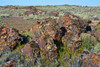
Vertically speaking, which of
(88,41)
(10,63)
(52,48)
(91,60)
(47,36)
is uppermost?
(47,36)

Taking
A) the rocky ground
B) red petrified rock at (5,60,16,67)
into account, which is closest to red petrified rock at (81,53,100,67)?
the rocky ground

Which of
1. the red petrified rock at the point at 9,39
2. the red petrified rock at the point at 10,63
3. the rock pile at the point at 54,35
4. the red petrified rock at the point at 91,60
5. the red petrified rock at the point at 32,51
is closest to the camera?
the red petrified rock at the point at 91,60

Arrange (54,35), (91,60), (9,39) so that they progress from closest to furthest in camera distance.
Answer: (91,60) < (54,35) < (9,39)

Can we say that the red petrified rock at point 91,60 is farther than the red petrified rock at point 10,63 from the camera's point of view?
No

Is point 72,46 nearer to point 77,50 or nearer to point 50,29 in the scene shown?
point 77,50

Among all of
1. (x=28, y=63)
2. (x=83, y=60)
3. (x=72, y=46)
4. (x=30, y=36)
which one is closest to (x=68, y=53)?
(x=72, y=46)

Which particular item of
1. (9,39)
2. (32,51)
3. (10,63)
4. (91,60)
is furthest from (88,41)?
(9,39)

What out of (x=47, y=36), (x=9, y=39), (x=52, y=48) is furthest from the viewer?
(x=9, y=39)

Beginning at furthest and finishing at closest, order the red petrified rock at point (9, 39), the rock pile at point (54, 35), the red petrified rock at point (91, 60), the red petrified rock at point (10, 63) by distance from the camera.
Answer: the red petrified rock at point (9, 39)
the rock pile at point (54, 35)
the red petrified rock at point (10, 63)
the red petrified rock at point (91, 60)

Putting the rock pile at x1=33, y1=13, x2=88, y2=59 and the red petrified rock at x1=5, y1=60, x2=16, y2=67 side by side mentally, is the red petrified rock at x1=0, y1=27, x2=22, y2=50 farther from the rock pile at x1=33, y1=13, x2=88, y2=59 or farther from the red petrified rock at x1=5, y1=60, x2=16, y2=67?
the red petrified rock at x1=5, y1=60, x2=16, y2=67

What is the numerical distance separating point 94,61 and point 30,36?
406 centimetres

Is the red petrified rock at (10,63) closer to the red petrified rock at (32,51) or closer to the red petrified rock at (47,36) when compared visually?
the red petrified rock at (32,51)

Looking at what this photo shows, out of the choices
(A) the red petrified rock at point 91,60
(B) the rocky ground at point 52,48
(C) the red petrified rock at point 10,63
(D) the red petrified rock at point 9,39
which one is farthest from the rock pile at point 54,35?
(C) the red petrified rock at point 10,63

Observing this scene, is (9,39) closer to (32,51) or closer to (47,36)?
(32,51)
